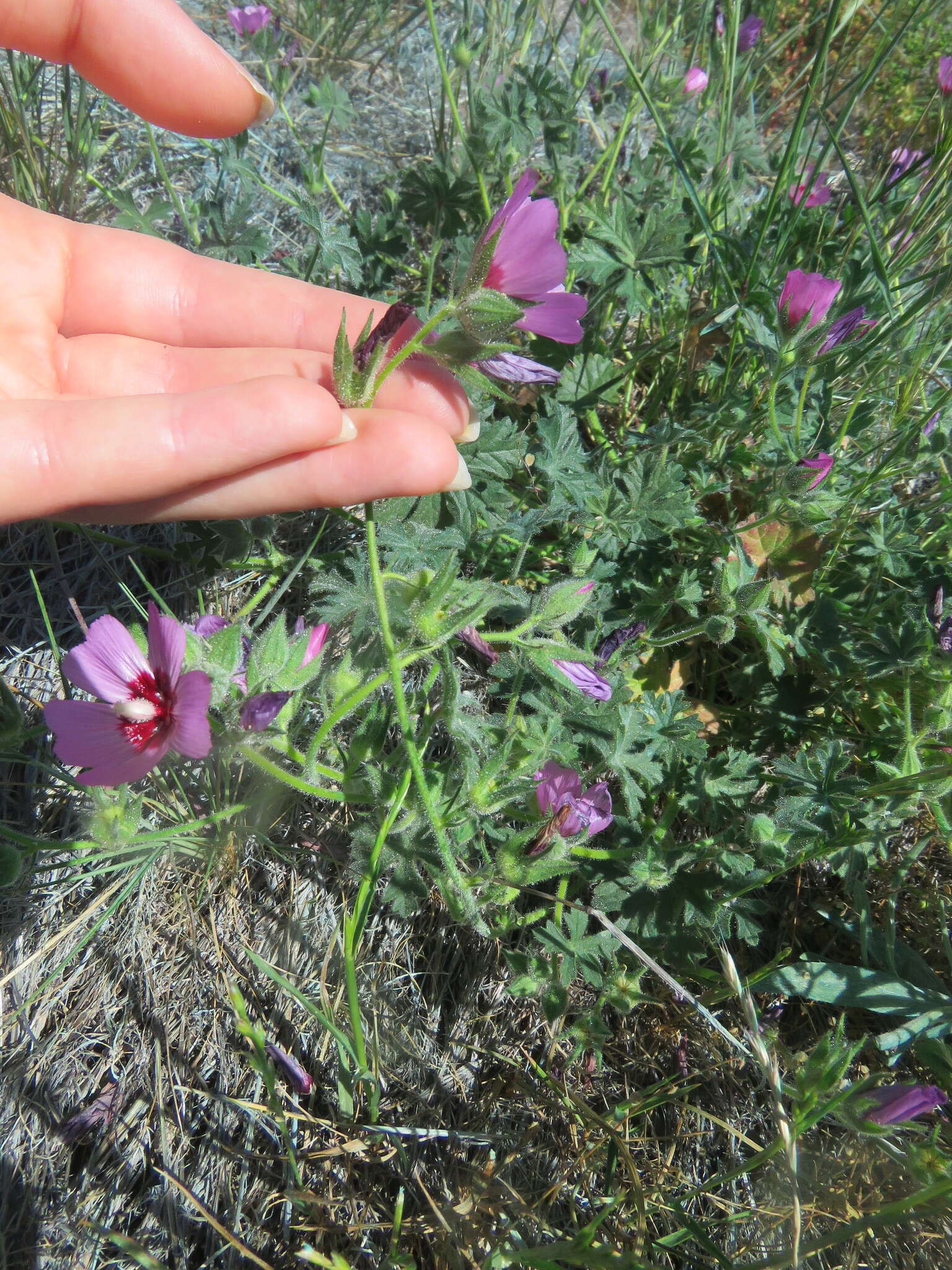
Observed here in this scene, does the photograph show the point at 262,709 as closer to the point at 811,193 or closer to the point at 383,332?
the point at 383,332

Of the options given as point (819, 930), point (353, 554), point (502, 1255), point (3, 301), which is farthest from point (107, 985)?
point (819, 930)

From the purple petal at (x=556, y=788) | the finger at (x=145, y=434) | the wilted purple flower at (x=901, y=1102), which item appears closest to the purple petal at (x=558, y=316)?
the finger at (x=145, y=434)

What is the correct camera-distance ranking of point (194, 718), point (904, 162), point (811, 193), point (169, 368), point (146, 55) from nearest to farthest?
point (194, 718), point (146, 55), point (169, 368), point (811, 193), point (904, 162)

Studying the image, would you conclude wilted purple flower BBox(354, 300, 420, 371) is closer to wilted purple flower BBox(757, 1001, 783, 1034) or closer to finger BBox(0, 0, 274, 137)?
finger BBox(0, 0, 274, 137)

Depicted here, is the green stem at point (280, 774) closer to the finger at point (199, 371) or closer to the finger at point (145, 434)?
the finger at point (145, 434)

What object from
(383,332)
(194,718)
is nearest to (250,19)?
(383,332)

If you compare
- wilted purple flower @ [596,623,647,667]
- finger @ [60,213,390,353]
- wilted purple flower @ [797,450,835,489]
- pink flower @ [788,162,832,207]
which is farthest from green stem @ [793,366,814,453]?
finger @ [60,213,390,353]

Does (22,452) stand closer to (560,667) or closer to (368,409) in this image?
(368,409)
